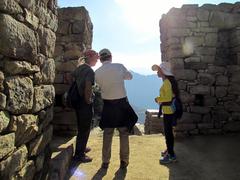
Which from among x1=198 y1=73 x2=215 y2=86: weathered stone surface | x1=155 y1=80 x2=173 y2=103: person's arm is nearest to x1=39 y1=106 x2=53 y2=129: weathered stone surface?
x1=155 y1=80 x2=173 y2=103: person's arm

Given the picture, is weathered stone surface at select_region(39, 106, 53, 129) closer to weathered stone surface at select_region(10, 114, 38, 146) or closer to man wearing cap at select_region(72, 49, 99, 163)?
weathered stone surface at select_region(10, 114, 38, 146)

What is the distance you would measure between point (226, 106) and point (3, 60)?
20.3 ft

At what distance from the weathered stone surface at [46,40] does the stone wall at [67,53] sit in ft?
9.01

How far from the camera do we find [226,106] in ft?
24.7

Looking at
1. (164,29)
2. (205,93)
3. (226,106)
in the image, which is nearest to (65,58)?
(164,29)

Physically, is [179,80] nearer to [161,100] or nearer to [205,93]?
[205,93]

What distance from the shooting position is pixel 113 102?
480 cm

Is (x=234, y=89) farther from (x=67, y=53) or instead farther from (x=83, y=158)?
(x=83, y=158)

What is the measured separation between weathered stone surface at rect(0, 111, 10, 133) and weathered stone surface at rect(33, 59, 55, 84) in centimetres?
77

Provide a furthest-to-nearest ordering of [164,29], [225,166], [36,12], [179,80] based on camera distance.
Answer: [164,29] → [179,80] → [225,166] → [36,12]

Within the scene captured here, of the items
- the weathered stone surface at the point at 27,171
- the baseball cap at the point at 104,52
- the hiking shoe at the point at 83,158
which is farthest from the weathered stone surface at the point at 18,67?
the hiking shoe at the point at 83,158

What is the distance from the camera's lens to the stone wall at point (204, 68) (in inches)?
292

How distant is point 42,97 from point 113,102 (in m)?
1.56

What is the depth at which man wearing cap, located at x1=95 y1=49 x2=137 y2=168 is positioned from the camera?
188 inches
